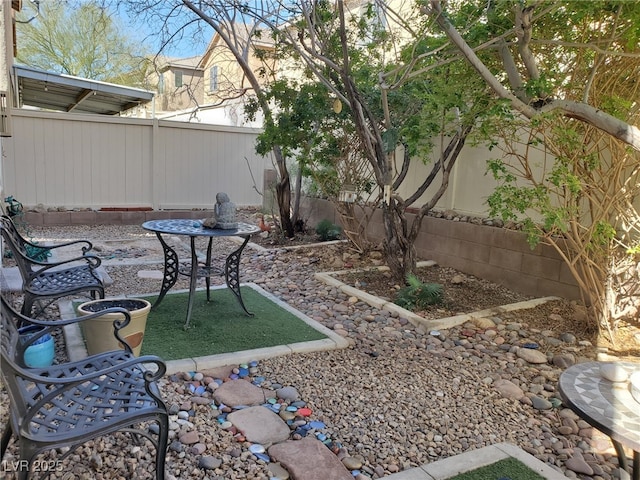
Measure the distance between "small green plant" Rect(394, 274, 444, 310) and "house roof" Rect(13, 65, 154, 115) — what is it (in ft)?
22.2

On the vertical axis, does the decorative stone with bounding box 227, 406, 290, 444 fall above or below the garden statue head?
below

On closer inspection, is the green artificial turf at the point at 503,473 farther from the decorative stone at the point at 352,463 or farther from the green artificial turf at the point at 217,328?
the green artificial turf at the point at 217,328

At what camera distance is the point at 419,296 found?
4.28 metres

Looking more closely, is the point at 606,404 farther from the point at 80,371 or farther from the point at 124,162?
the point at 124,162

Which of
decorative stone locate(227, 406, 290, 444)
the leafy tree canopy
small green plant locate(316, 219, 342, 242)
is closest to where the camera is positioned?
decorative stone locate(227, 406, 290, 444)

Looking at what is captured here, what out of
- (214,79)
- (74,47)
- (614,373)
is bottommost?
(614,373)

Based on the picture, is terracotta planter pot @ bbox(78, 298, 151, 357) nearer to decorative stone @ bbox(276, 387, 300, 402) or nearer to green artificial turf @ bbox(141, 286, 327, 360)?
green artificial turf @ bbox(141, 286, 327, 360)

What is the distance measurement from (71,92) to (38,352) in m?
8.25

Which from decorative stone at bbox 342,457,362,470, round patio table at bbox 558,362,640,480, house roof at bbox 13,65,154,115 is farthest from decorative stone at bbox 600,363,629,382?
house roof at bbox 13,65,154,115

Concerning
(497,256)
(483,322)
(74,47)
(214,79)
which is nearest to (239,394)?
(483,322)

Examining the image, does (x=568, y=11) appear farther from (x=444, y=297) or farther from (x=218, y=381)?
(x=218, y=381)

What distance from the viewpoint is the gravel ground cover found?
2072 millimetres

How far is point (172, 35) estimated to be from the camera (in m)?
7.58

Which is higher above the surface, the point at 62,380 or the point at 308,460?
the point at 62,380
